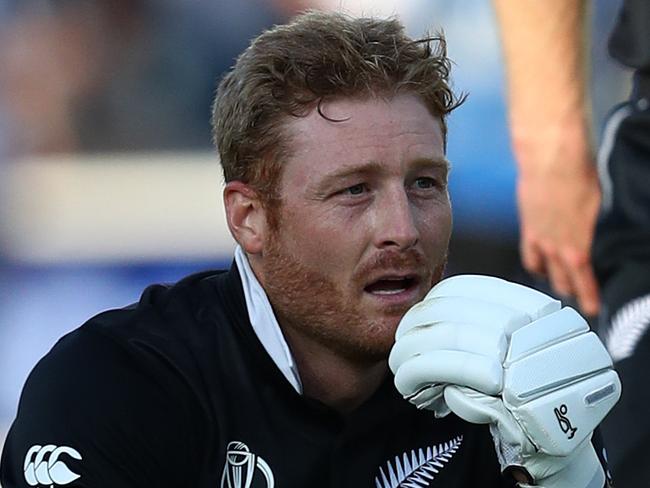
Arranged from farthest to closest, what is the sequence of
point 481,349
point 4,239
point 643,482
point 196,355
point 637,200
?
1. point 4,239
2. point 637,200
3. point 643,482
4. point 196,355
5. point 481,349

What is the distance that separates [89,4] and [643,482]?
2.98 m

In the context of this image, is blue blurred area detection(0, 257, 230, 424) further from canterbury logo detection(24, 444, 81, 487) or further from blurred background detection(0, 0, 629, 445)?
canterbury logo detection(24, 444, 81, 487)

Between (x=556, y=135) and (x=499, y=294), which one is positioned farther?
(x=556, y=135)

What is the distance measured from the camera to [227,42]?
536cm

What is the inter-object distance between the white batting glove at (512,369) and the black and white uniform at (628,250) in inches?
35.3

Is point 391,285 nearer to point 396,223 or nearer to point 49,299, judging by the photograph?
point 396,223

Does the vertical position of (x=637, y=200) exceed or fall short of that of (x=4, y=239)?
it exceeds it

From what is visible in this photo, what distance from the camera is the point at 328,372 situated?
2588 mm

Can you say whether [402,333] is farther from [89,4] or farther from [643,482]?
[89,4]

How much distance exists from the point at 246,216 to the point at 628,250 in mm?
1174

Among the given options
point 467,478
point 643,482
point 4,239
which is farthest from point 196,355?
point 4,239

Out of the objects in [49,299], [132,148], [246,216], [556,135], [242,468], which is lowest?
[49,299]

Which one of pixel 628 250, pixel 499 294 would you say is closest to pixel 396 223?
pixel 499 294

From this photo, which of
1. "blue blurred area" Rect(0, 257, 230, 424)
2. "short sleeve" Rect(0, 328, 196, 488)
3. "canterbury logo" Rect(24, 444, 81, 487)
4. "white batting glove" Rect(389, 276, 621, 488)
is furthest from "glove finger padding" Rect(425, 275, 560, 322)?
"blue blurred area" Rect(0, 257, 230, 424)
